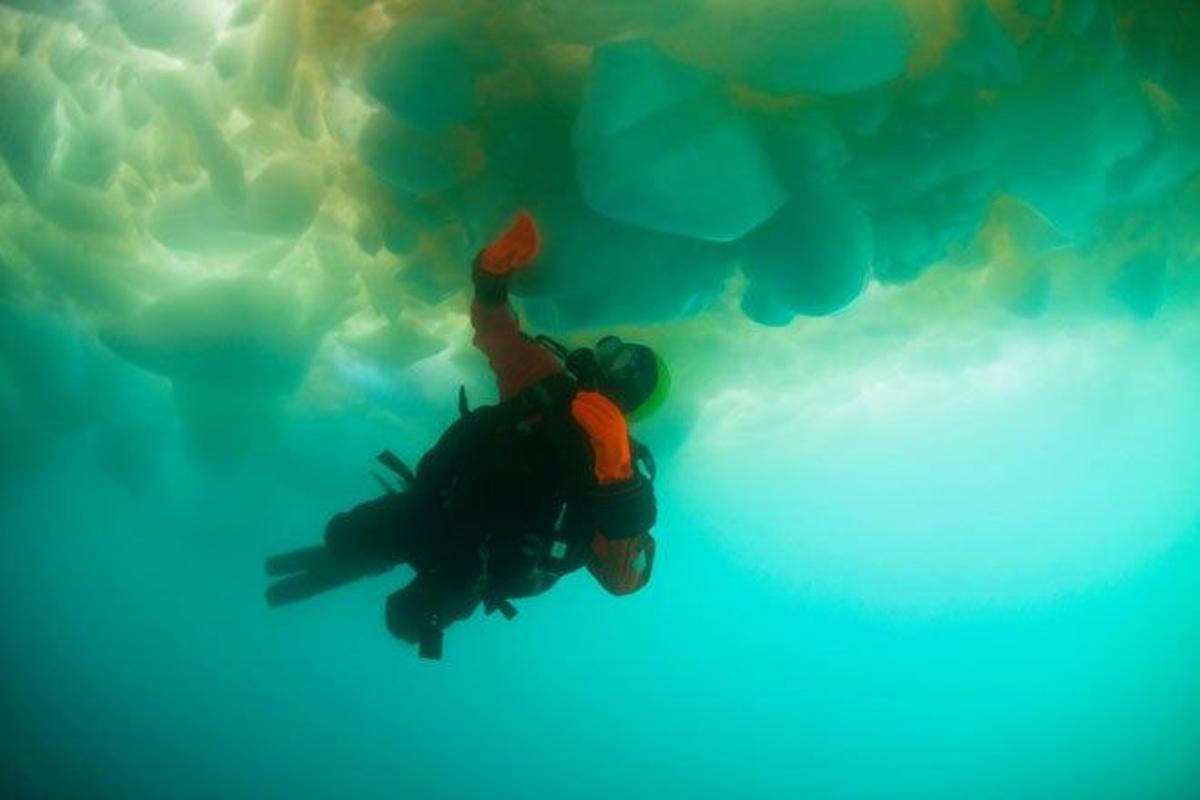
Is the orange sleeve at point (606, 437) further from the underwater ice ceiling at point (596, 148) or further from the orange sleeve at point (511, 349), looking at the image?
the underwater ice ceiling at point (596, 148)

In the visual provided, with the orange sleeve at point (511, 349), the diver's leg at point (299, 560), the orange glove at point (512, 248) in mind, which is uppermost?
the orange glove at point (512, 248)

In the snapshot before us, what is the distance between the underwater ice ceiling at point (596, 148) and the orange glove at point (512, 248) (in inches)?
28.6

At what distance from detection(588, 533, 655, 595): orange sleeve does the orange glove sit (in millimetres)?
1413

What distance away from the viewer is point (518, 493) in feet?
11.0

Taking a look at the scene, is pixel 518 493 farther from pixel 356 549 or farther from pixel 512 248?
pixel 512 248

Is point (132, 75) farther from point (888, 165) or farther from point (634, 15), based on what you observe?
point (888, 165)

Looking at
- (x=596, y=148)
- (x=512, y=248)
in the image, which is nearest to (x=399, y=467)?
(x=512, y=248)

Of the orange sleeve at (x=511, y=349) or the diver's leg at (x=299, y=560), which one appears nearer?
the orange sleeve at (x=511, y=349)

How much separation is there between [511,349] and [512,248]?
0.56 metres

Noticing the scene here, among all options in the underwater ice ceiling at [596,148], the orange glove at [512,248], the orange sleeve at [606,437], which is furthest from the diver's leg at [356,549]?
the underwater ice ceiling at [596,148]

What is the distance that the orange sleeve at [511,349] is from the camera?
3861 mm

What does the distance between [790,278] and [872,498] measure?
23.6 m

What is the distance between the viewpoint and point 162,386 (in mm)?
10297

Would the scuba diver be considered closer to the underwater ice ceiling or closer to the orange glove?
the orange glove
